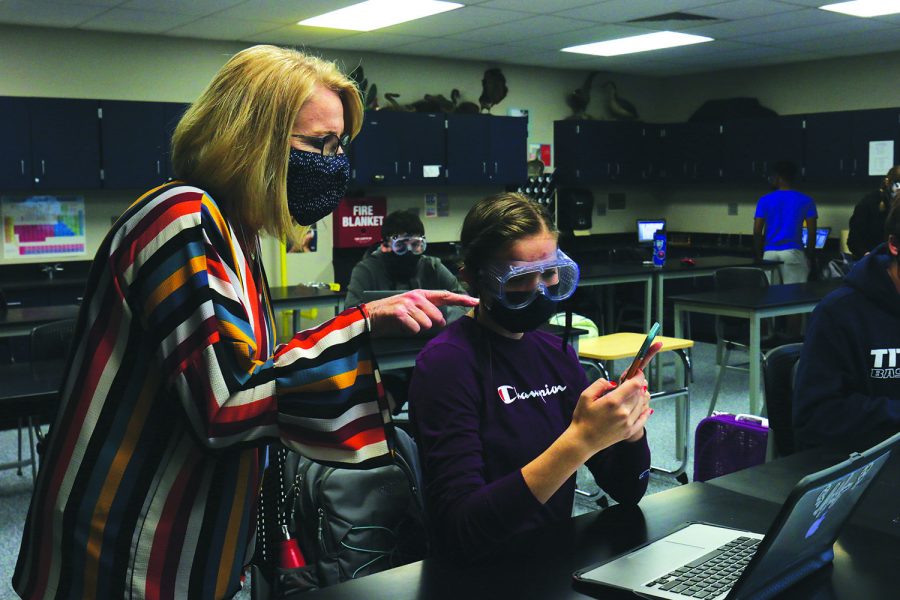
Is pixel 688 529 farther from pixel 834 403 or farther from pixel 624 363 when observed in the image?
pixel 624 363

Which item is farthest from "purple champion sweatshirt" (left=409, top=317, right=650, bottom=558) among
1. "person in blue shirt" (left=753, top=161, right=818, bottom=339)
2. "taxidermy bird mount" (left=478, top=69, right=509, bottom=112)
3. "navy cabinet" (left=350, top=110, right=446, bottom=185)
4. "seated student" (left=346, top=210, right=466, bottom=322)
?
"taxidermy bird mount" (left=478, top=69, right=509, bottom=112)

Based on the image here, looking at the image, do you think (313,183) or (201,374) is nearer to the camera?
(201,374)

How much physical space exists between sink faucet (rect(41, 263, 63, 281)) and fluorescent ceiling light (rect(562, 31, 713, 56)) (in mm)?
4919

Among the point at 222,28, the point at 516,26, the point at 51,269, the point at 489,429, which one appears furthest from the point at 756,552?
the point at 51,269

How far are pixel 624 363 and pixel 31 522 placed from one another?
20.8 ft

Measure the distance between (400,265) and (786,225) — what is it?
178 inches

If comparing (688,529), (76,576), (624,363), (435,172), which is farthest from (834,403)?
(435,172)

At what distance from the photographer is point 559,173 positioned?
31.9ft

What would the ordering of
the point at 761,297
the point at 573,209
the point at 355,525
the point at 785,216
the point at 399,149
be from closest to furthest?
the point at 355,525 < the point at 761,297 < the point at 785,216 < the point at 399,149 < the point at 573,209

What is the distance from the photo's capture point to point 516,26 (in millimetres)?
7113

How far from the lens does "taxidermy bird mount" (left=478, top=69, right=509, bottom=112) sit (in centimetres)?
912

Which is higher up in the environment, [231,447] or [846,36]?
[846,36]

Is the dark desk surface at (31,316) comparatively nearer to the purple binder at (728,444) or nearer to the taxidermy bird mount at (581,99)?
the purple binder at (728,444)

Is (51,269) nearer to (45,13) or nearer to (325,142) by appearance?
(45,13)
